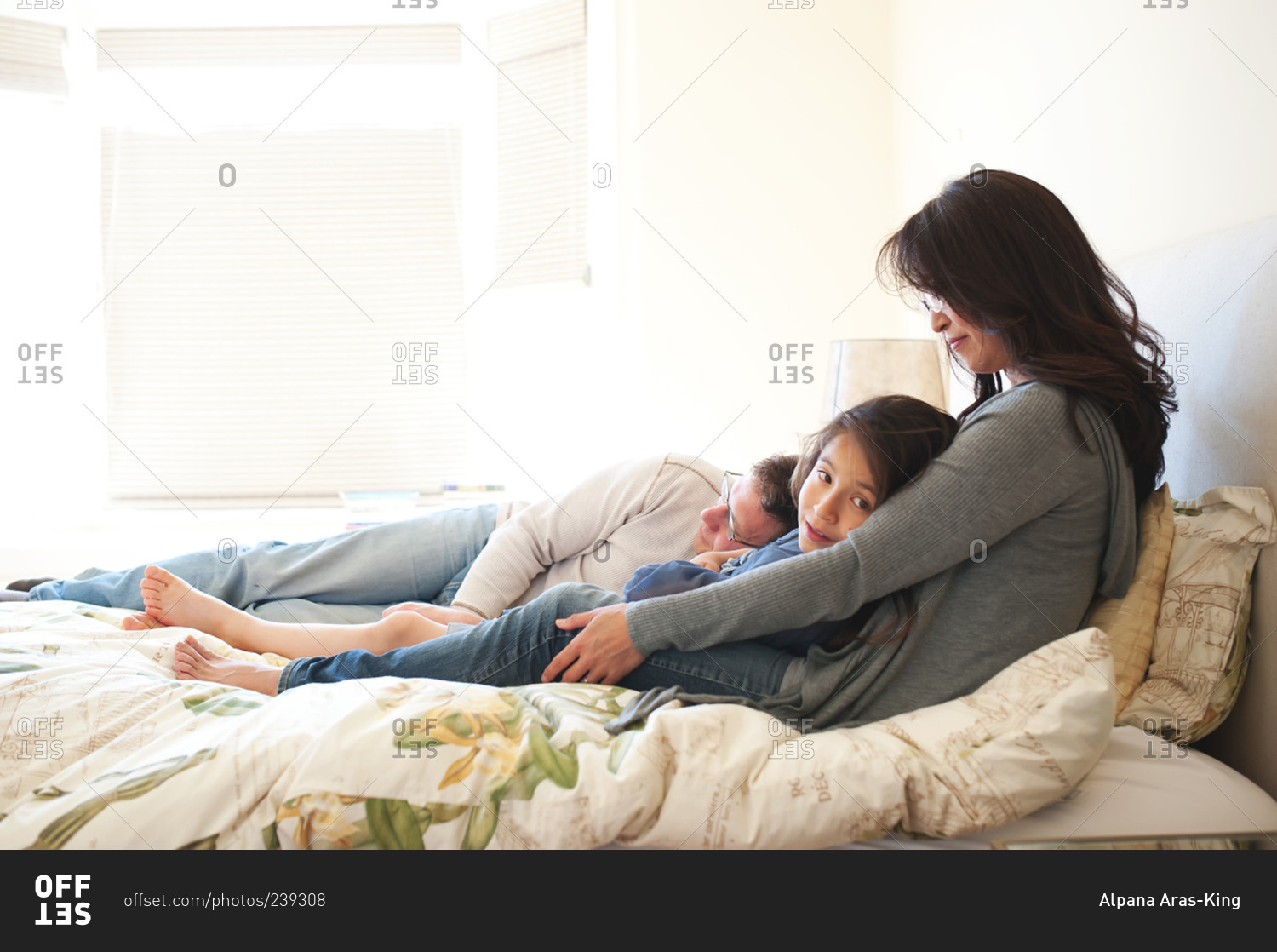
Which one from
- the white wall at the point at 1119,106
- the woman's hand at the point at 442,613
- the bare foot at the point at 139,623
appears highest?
the white wall at the point at 1119,106

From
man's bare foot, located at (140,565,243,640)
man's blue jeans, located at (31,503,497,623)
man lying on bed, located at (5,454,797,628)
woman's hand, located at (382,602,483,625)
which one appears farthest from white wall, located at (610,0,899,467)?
man's bare foot, located at (140,565,243,640)

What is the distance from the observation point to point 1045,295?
1263mm

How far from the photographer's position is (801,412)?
3.10 meters

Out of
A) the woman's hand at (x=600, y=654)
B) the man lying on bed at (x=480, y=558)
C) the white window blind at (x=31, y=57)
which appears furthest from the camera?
the white window blind at (x=31, y=57)

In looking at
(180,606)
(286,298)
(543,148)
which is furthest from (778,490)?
(286,298)

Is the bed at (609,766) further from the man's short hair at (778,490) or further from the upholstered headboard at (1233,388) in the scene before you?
the man's short hair at (778,490)

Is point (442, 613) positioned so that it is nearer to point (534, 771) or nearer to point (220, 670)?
point (220, 670)

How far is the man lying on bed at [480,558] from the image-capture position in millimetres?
1870

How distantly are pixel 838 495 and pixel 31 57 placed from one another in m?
3.37

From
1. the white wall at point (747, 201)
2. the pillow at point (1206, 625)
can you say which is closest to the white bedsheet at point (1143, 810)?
the pillow at point (1206, 625)

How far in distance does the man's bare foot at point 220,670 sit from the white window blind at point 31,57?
2.77 m
